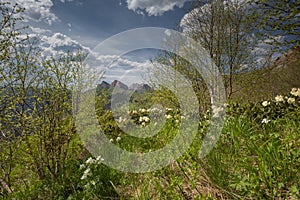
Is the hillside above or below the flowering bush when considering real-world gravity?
above

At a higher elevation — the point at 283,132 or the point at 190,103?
the point at 190,103

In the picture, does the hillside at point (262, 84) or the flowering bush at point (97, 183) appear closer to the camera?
the flowering bush at point (97, 183)

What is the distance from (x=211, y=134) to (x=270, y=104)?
3.78ft

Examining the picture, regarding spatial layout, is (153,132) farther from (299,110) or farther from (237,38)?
(237,38)

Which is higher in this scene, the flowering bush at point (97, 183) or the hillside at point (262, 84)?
the hillside at point (262, 84)

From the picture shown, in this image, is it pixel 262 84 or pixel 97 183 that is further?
pixel 262 84

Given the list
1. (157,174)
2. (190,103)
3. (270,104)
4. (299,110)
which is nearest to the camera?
(157,174)

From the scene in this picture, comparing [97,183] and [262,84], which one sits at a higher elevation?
[262,84]

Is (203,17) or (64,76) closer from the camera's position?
(64,76)

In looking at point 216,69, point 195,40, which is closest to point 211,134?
point 216,69

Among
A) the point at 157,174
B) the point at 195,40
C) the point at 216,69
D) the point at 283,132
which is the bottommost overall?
the point at 157,174

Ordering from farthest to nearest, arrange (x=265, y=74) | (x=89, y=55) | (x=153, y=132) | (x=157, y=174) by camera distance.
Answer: (x=265, y=74), (x=153, y=132), (x=89, y=55), (x=157, y=174)

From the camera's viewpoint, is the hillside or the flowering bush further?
the hillside

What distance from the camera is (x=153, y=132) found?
4598 mm
